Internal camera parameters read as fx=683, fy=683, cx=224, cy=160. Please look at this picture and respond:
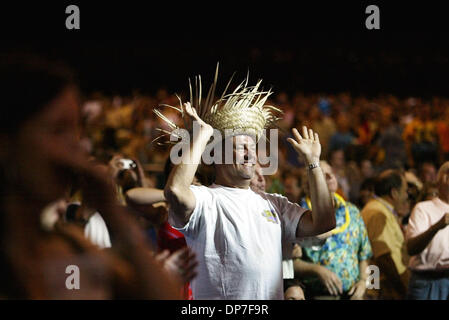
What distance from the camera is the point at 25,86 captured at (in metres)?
1.40

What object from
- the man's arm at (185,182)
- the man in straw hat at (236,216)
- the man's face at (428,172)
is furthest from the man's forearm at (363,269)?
the man's face at (428,172)

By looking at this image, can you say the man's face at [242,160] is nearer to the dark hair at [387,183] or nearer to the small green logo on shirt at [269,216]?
the small green logo on shirt at [269,216]

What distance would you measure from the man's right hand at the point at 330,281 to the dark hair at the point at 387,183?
4.75 ft

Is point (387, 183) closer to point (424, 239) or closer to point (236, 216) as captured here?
point (424, 239)

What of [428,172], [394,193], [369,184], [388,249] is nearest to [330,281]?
[388,249]

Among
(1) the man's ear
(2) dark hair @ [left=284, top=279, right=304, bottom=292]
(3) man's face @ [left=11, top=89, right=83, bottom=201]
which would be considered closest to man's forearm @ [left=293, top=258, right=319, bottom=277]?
(2) dark hair @ [left=284, top=279, right=304, bottom=292]

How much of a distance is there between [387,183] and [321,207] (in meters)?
2.53

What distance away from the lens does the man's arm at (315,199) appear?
334 cm

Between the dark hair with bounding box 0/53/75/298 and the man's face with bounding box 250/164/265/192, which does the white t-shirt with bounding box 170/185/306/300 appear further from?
the dark hair with bounding box 0/53/75/298

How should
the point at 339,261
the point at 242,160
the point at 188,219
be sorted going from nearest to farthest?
the point at 188,219, the point at 242,160, the point at 339,261

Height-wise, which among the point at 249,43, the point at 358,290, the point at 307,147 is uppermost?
the point at 249,43

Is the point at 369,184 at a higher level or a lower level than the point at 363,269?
higher

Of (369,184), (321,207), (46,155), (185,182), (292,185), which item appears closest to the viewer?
(46,155)

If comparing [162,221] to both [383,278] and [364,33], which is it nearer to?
[383,278]
